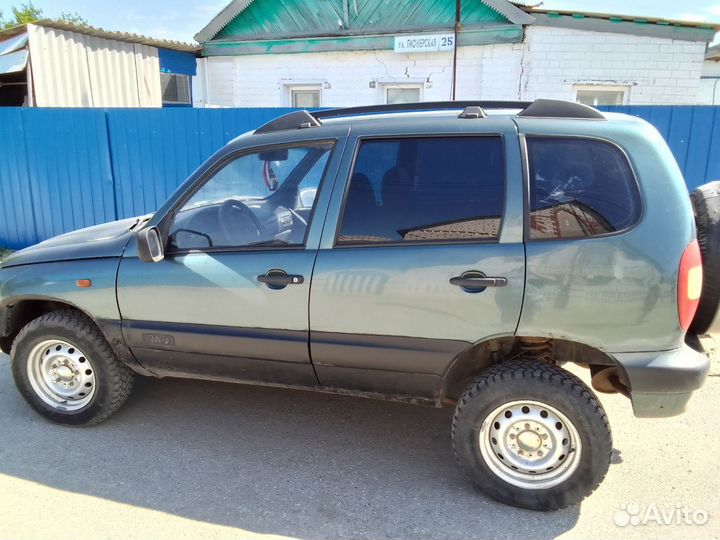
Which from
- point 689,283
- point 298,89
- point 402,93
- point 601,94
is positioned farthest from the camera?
point 298,89

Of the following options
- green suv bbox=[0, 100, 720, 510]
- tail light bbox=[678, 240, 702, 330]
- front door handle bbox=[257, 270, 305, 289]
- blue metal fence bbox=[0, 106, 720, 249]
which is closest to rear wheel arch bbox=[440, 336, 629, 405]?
green suv bbox=[0, 100, 720, 510]

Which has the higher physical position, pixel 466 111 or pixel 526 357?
pixel 466 111

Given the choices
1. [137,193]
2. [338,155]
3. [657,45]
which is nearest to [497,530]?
[338,155]

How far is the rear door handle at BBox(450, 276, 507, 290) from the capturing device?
2.60 metres

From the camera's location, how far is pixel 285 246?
9.78 feet

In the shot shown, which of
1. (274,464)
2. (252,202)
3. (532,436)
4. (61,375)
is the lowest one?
(274,464)

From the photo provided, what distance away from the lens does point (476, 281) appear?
2615mm

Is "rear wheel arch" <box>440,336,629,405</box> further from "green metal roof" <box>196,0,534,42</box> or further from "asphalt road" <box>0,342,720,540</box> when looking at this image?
"green metal roof" <box>196,0,534,42</box>

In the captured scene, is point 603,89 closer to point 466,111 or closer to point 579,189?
point 466,111

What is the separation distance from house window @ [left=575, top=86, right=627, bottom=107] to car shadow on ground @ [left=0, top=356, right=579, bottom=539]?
728 cm

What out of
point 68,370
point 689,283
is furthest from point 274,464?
point 689,283

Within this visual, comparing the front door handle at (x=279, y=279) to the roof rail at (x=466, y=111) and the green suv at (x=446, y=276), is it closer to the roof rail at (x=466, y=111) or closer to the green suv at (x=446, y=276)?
the green suv at (x=446, y=276)

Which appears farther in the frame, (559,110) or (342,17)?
(342,17)

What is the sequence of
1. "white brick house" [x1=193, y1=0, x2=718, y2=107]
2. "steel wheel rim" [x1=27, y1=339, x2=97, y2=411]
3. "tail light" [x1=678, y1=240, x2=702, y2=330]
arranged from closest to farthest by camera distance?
"tail light" [x1=678, y1=240, x2=702, y2=330] → "steel wheel rim" [x1=27, y1=339, x2=97, y2=411] → "white brick house" [x1=193, y1=0, x2=718, y2=107]
